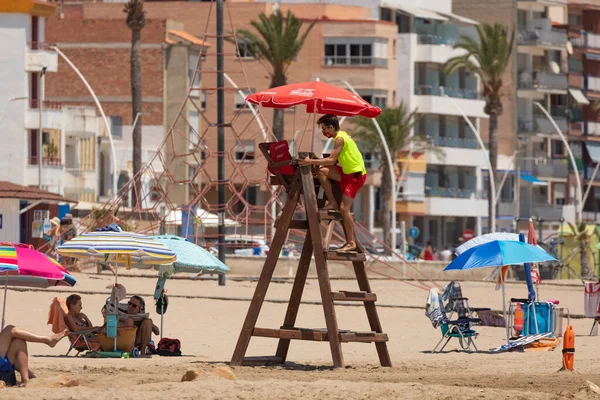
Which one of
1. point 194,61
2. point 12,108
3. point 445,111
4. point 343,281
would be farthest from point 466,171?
point 343,281

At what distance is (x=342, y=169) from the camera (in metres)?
17.6

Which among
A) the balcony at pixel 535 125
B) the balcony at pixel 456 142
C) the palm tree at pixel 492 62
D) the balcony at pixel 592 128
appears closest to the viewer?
the palm tree at pixel 492 62

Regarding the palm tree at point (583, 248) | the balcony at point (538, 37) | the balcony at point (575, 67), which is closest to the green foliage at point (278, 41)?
the palm tree at point (583, 248)

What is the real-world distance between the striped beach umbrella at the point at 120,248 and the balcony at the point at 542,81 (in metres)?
80.0

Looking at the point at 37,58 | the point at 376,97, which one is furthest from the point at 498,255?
the point at 376,97

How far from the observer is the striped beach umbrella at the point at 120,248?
19047 millimetres

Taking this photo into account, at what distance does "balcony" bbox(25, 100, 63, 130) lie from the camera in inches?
2514

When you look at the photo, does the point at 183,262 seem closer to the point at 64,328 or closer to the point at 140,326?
the point at 140,326

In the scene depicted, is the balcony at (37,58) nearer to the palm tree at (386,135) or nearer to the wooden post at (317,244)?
the palm tree at (386,135)

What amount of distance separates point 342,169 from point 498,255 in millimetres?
4211

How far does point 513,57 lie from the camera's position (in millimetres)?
97750

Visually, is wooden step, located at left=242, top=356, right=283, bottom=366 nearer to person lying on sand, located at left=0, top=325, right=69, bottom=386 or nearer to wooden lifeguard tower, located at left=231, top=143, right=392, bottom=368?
wooden lifeguard tower, located at left=231, top=143, right=392, bottom=368

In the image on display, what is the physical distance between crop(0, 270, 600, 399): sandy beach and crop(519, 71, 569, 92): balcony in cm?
6802

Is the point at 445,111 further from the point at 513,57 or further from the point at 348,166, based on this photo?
the point at 348,166
